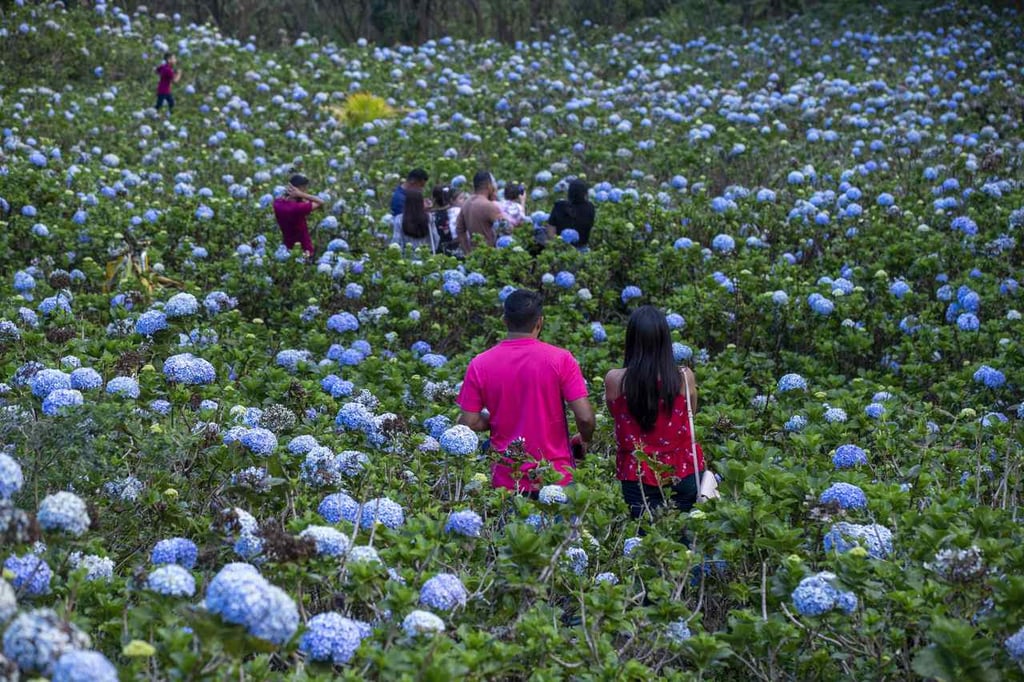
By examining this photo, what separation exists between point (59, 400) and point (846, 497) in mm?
2415

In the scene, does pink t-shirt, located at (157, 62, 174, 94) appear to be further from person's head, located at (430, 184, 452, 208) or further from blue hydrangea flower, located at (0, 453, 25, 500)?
blue hydrangea flower, located at (0, 453, 25, 500)

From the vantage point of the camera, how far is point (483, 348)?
6324mm

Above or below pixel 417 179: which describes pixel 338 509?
above

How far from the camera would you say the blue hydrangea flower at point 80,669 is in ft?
6.06

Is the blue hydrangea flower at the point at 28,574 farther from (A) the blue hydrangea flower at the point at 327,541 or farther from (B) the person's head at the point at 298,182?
(B) the person's head at the point at 298,182

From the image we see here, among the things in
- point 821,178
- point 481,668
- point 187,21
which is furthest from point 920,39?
point 481,668

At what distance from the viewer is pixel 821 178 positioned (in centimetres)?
962

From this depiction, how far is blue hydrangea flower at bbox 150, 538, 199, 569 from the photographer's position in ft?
8.99

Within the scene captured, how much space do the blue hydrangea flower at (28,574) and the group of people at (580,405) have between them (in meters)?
1.64

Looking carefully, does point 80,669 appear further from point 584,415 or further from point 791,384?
point 791,384

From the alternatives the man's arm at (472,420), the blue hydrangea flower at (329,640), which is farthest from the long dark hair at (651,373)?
the blue hydrangea flower at (329,640)

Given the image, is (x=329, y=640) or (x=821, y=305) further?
(x=821, y=305)

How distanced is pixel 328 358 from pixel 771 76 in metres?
9.79

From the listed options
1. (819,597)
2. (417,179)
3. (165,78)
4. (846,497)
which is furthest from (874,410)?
(165,78)
